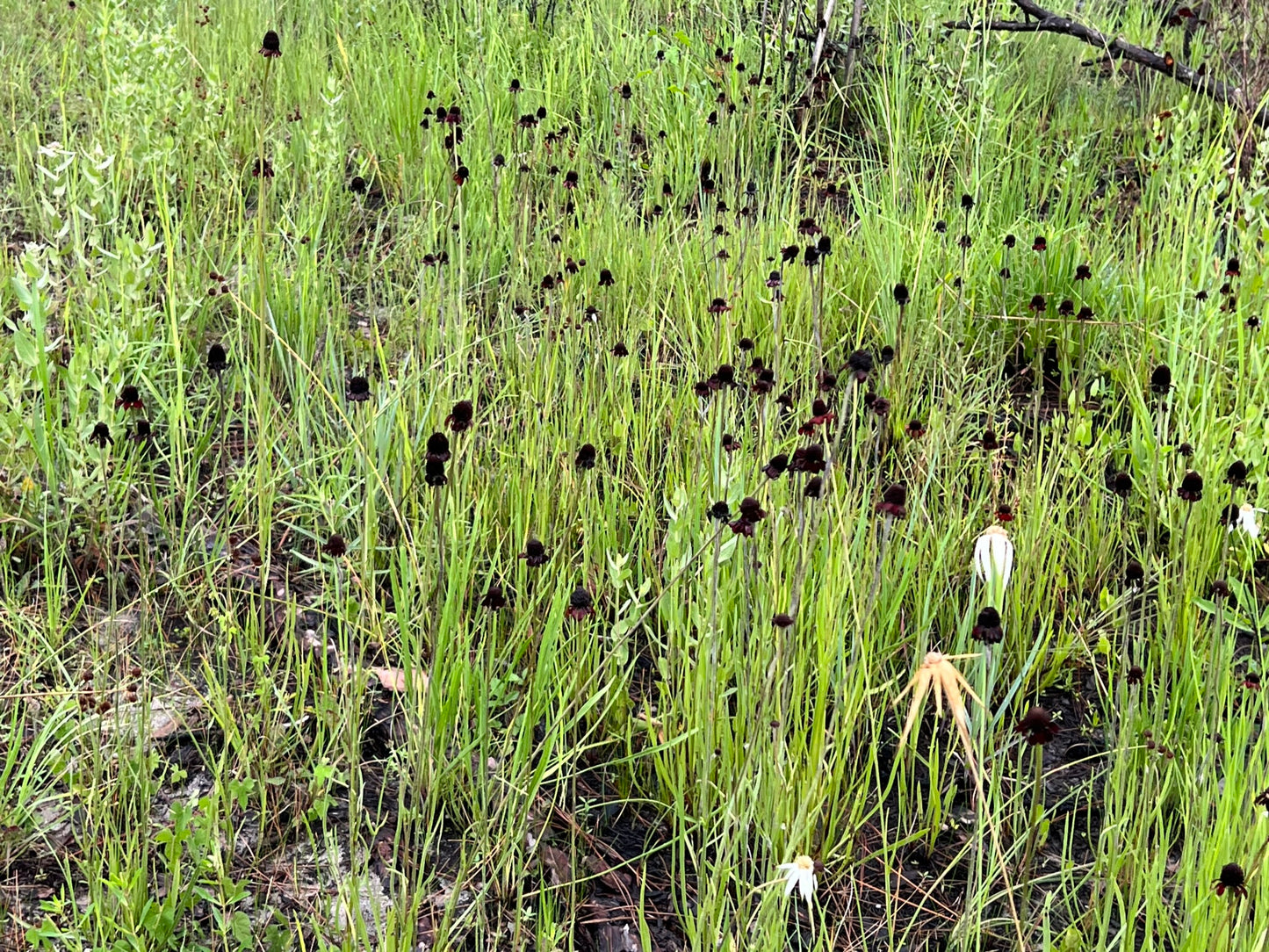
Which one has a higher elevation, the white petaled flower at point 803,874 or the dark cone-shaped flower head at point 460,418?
the dark cone-shaped flower head at point 460,418

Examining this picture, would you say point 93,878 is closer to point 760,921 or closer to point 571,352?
point 760,921

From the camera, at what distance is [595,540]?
7.91 feet

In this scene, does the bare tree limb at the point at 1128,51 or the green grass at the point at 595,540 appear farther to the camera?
the bare tree limb at the point at 1128,51

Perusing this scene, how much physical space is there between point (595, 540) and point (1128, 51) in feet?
10.4

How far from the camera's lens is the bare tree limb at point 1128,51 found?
4.12 meters

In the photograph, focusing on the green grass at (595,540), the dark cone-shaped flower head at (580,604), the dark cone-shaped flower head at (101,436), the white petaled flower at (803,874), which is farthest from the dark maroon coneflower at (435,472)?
the dark cone-shaped flower head at (101,436)

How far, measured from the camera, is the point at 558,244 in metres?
3.65

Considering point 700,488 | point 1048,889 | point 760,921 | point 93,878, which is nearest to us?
point 760,921

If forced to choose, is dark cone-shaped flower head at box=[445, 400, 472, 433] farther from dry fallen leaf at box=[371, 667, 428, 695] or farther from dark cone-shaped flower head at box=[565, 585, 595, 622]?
dry fallen leaf at box=[371, 667, 428, 695]

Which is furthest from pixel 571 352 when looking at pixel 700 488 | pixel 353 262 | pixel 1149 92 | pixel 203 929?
pixel 1149 92

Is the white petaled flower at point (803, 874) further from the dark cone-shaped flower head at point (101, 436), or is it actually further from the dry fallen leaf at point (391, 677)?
the dark cone-shaped flower head at point (101, 436)

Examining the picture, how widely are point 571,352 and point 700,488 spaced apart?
74 centimetres

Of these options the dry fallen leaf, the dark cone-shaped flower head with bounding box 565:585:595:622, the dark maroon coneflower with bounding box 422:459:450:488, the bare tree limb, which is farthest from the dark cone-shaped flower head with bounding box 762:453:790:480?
the bare tree limb

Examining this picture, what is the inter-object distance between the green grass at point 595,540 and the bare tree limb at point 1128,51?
206 mm
